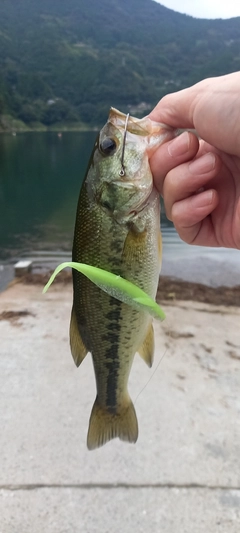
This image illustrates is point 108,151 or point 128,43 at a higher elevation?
point 108,151

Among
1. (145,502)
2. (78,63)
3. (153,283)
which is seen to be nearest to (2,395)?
(145,502)

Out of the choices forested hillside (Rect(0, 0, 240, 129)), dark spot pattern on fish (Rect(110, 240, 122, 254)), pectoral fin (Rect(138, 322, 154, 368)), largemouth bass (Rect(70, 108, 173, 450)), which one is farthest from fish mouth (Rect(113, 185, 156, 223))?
forested hillside (Rect(0, 0, 240, 129))

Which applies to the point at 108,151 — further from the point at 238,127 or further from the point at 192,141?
the point at 238,127

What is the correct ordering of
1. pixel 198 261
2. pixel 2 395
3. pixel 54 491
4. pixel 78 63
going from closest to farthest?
pixel 54 491
pixel 2 395
pixel 198 261
pixel 78 63

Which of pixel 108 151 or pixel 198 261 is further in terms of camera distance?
pixel 198 261

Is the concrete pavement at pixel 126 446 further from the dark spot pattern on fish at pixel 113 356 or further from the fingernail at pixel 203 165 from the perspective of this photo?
the fingernail at pixel 203 165

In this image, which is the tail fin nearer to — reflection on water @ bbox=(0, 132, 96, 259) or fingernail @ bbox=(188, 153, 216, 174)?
fingernail @ bbox=(188, 153, 216, 174)

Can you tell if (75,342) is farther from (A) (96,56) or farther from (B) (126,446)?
(A) (96,56)

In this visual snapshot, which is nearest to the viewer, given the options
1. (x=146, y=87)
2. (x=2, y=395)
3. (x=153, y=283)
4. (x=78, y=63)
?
(x=153, y=283)
